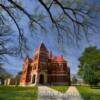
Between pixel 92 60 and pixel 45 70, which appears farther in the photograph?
pixel 45 70

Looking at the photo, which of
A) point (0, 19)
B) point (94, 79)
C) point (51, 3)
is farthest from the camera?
point (94, 79)

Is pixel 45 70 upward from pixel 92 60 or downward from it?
downward

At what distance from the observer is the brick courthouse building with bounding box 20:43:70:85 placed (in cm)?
5731

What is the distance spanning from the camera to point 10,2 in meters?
7.84

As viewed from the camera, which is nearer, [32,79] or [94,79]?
[94,79]

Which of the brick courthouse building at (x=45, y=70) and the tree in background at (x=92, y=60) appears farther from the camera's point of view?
the brick courthouse building at (x=45, y=70)

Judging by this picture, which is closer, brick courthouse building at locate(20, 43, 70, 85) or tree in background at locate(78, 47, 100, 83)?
tree in background at locate(78, 47, 100, 83)

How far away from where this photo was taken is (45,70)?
58.9 meters

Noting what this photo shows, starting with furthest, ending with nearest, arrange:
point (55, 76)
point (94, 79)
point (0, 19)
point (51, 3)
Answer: point (55, 76), point (94, 79), point (0, 19), point (51, 3)

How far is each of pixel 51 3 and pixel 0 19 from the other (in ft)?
7.79

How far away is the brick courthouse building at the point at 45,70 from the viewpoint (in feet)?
188

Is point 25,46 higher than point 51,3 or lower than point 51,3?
lower

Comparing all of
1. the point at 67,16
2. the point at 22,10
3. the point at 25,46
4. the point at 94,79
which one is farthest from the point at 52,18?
the point at 94,79

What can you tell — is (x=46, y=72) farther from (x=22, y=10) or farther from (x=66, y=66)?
(x=22, y=10)
